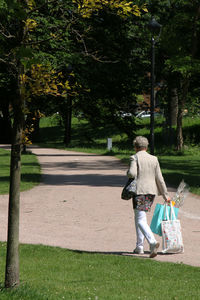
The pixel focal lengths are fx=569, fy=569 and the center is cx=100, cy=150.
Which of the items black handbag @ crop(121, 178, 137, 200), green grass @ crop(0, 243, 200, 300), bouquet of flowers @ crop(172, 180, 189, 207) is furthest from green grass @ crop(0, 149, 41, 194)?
green grass @ crop(0, 243, 200, 300)

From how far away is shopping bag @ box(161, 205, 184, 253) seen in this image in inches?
327

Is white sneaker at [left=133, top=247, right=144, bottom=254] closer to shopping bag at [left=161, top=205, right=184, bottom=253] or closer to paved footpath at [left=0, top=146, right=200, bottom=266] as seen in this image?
paved footpath at [left=0, top=146, right=200, bottom=266]

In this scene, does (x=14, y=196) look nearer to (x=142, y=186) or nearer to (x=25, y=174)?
(x=142, y=186)

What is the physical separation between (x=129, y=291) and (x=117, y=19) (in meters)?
34.2

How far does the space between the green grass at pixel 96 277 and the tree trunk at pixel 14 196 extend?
207 mm

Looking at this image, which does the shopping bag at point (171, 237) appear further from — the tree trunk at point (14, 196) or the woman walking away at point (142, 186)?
the tree trunk at point (14, 196)

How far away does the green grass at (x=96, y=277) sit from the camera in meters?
5.92

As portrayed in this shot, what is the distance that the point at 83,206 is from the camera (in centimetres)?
1296

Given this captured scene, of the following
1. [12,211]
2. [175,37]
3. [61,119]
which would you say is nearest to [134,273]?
[12,211]

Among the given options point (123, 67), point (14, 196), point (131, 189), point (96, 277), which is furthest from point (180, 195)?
point (123, 67)

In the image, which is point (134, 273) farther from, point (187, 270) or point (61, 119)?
point (61, 119)

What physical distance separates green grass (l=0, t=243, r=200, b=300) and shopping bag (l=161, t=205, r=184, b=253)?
0.61 m

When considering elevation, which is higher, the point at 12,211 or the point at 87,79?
the point at 87,79

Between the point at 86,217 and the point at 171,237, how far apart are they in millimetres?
3457
